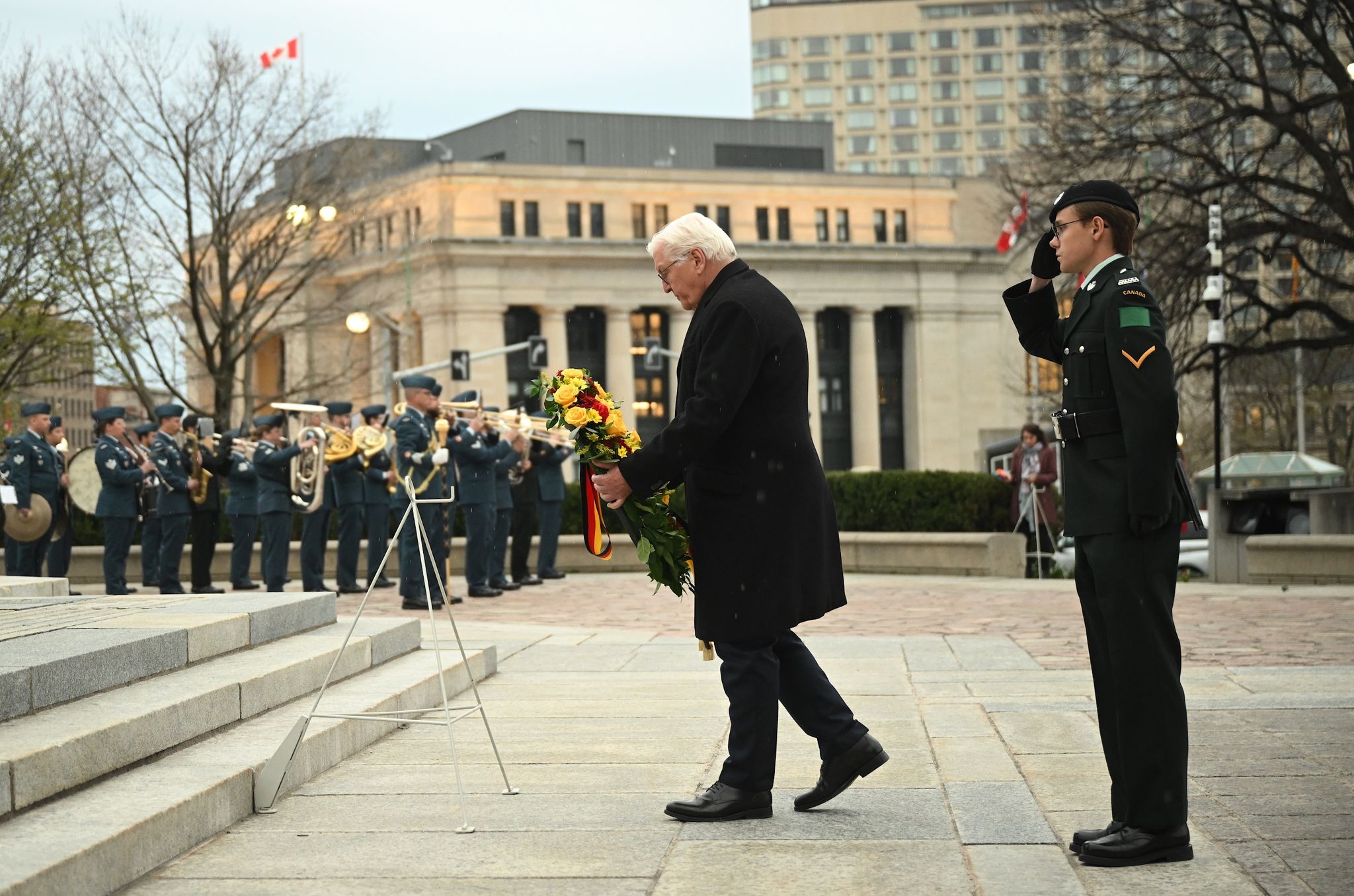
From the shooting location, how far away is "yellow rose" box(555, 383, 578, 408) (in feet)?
20.0

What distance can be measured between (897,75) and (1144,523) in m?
160

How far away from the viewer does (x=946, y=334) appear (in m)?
97.5

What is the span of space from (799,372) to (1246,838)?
2261 mm

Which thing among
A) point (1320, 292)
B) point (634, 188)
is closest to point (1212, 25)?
point (1320, 292)

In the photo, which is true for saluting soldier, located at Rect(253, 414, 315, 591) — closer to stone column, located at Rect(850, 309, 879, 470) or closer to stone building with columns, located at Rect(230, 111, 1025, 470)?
stone building with columns, located at Rect(230, 111, 1025, 470)

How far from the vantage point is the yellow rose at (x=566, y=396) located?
611 centimetres

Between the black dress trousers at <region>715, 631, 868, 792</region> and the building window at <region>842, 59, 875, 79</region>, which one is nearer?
the black dress trousers at <region>715, 631, 868, 792</region>

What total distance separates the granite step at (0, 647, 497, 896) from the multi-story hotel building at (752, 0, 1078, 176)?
153 meters

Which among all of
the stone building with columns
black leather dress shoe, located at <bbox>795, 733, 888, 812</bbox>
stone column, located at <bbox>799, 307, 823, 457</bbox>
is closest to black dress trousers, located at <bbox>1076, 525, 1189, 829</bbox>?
A: black leather dress shoe, located at <bbox>795, 733, 888, 812</bbox>

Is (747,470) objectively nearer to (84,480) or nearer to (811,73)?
(84,480)

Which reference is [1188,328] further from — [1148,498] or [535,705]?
[1148,498]

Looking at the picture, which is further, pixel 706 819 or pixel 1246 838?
pixel 706 819

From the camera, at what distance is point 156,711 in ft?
20.5

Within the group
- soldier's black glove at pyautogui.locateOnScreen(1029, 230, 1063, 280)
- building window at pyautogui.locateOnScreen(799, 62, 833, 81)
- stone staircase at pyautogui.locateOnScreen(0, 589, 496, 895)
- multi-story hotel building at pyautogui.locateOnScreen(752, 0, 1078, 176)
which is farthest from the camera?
building window at pyautogui.locateOnScreen(799, 62, 833, 81)
